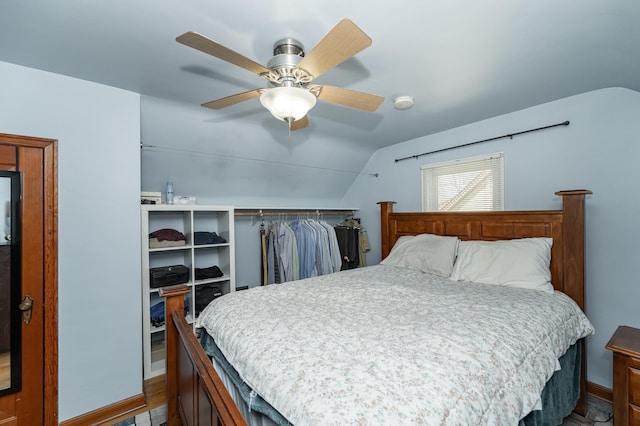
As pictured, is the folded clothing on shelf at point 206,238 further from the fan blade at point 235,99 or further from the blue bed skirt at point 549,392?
the fan blade at point 235,99

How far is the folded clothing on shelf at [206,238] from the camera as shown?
9.48 feet

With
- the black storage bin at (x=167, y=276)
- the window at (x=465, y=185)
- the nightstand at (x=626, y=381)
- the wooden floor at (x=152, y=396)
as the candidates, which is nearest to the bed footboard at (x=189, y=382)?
the wooden floor at (x=152, y=396)

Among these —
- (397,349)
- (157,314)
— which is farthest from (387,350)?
(157,314)

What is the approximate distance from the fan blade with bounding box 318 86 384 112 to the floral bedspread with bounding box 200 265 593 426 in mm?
1218

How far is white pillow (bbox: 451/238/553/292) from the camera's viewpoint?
212 cm

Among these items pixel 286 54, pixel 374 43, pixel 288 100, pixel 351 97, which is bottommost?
pixel 288 100

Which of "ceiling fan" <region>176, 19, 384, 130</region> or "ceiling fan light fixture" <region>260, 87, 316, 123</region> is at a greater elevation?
"ceiling fan" <region>176, 19, 384, 130</region>

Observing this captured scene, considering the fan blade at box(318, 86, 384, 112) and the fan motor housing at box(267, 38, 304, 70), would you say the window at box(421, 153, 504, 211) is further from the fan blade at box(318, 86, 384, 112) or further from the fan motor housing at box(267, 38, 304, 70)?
the fan motor housing at box(267, 38, 304, 70)

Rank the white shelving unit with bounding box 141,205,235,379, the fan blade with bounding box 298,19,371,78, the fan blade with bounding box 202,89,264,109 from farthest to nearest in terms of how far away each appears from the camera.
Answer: the white shelving unit with bounding box 141,205,235,379 < the fan blade with bounding box 202,89,264,109 < the fan blade with bounding box 298,19,371,78

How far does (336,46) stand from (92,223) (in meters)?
1.98

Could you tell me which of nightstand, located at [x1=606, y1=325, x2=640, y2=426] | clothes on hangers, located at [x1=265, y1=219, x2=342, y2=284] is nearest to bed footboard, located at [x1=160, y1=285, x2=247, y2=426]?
clothes on hangers, located at [x1=265, y1=219, x2=342, y2=284]

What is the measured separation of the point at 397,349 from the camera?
3.81 ft

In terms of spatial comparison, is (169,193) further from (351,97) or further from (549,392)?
(549,392)

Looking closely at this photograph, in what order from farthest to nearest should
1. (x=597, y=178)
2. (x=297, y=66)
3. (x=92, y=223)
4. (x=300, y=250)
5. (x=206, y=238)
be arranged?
1. (x=300, y=250)
2. (x=206, y=238)
3. (x=597, y=178)
4. (x=92, y=223)
5. (x=297, y=66)
